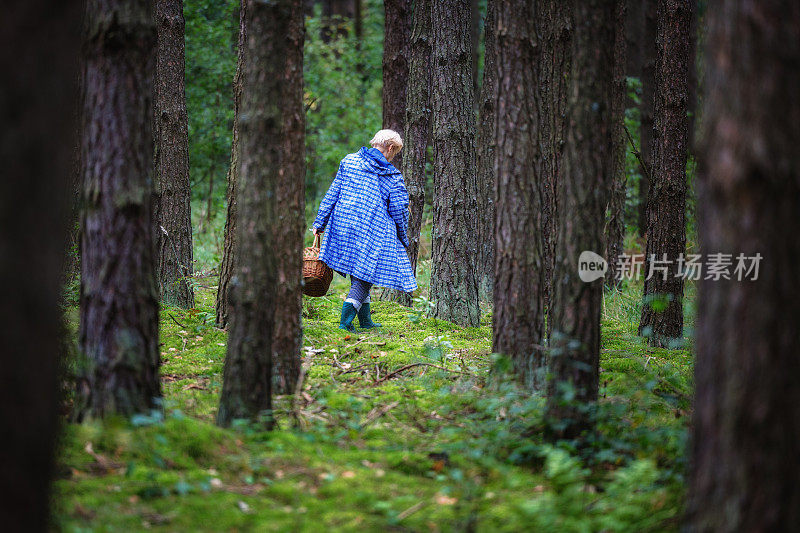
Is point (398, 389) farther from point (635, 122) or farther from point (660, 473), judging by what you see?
point (635, 122)

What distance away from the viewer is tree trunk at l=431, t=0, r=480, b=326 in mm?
9070

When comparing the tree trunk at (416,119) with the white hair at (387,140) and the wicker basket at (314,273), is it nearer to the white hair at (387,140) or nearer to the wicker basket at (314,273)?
the white hair at (387,140)

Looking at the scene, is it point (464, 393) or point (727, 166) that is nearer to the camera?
point (727, 166)

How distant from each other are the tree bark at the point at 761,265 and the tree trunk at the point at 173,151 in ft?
23.9

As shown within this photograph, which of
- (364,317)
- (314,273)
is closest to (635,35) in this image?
(364,317)

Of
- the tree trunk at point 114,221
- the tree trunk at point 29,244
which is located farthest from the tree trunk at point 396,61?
the tree trunk at point 29,244

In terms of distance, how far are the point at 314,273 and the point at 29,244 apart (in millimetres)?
5523

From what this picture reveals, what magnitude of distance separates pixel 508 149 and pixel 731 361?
3.27 meters

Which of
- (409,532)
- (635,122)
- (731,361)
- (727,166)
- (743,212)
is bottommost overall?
(409,532)

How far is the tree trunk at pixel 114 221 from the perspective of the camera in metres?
3.87

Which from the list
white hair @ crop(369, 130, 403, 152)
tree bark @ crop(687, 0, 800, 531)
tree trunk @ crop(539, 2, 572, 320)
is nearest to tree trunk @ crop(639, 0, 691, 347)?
tree trunk @ crop(539, 2, 572, 320)

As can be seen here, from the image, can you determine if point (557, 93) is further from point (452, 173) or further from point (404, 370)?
point (404, 370)

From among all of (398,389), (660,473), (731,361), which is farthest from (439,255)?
(731,361)

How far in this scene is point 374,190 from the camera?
8.17m
